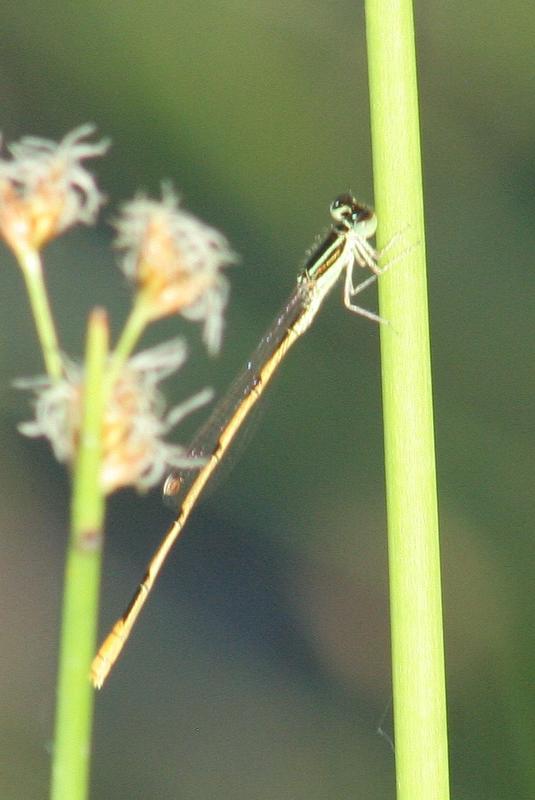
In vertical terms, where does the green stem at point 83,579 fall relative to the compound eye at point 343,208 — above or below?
below

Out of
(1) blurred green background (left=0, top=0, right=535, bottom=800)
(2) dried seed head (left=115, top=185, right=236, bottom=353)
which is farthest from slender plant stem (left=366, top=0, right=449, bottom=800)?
(1) blurred green background (left=0, top=0, right=535, bottom=800)

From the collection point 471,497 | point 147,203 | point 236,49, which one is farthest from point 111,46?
point 147,203

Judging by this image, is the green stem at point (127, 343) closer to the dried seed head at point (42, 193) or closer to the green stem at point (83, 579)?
the green stem at point (83, 579)

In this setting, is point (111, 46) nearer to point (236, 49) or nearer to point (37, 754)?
point (236, 49)

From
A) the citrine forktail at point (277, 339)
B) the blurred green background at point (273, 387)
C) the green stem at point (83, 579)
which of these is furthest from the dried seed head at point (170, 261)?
the blurred green background at point (273, 387)

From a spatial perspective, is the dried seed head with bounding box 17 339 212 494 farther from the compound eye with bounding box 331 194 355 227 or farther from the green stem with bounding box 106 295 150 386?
the compound eye with bounding box 331 194 355 227

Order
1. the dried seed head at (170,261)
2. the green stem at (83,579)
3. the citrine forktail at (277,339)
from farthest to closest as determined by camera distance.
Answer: the citrine forktail at (277,339), the dried seed head at (170,261), the green stem at (83,579)
